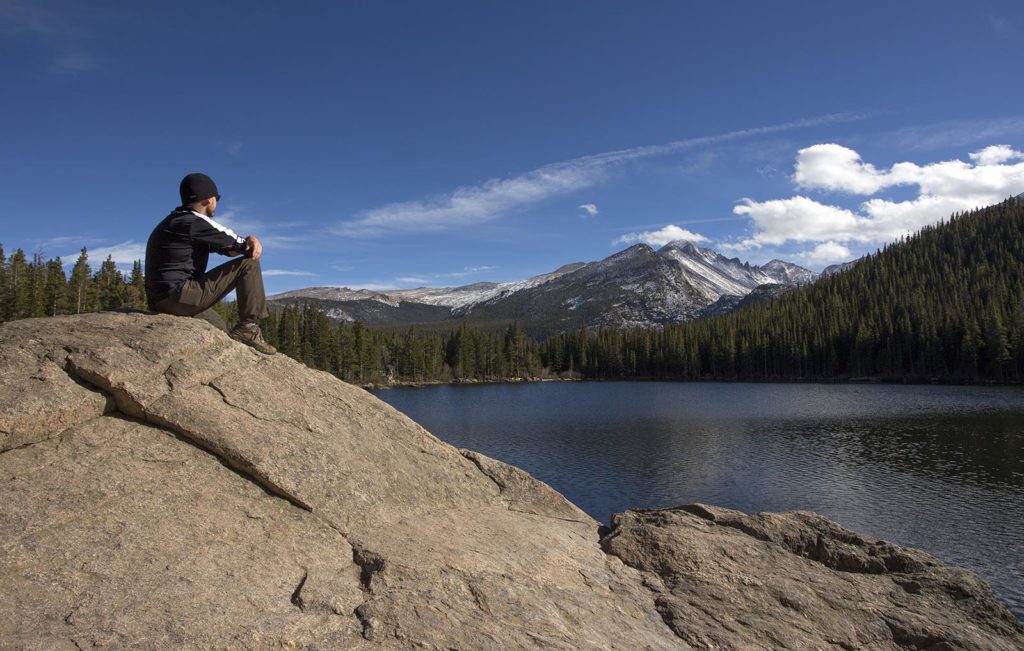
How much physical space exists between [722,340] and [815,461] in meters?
135

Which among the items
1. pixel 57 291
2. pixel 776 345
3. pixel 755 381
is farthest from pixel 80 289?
pixel 776 345

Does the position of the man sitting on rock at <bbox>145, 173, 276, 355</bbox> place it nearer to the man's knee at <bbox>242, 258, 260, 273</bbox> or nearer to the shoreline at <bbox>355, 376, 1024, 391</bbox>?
the man's knee at <bbox>242, 258, 260, 273</bbox>

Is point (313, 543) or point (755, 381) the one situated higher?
point (313, 543)

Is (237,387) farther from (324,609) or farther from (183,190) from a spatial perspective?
(324,609)

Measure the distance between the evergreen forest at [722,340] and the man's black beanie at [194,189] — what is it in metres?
79.5

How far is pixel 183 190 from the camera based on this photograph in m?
8.88

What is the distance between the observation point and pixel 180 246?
8.91 metres

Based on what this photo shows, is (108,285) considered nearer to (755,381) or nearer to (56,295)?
(56,295)

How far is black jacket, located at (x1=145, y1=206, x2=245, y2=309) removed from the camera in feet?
28.8

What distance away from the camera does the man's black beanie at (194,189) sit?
29.0 feet

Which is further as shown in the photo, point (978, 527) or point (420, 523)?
point (978, 527)

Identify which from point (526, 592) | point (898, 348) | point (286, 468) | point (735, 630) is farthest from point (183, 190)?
point (898, 348)

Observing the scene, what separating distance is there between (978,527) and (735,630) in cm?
2444

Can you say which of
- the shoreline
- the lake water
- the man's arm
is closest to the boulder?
the man's arm
